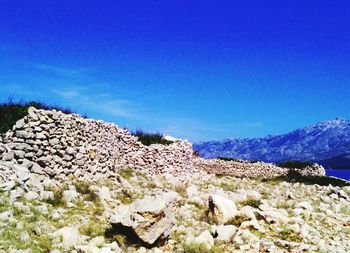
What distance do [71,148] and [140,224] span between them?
8.75 metres

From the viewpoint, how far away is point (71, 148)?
20.4 meters

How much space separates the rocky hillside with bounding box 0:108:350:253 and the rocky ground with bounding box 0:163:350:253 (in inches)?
1.2

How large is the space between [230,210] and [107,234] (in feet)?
16.8

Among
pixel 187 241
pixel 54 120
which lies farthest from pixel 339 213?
pixel 54 120

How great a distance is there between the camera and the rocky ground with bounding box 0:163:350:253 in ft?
39.6

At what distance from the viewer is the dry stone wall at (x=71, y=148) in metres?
18.2

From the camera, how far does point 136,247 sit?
12.6 m

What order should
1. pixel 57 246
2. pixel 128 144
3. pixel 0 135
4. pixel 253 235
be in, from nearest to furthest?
pixel 57 246
pixel 253 235
pixel 0 135
pixel 128 144

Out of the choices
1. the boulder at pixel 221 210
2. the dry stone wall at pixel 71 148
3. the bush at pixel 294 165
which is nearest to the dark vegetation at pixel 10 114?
the dry stone wall at pixel 71 148

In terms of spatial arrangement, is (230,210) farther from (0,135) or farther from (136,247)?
(0,135)

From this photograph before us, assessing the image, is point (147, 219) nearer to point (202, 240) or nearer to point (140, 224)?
point (140, 224)

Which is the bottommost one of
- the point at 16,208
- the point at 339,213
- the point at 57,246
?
the point at 57,246

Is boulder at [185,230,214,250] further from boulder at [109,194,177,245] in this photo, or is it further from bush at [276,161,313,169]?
bush at [276,161,313,169]

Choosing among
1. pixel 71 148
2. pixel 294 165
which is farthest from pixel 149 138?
pixel 294 165
